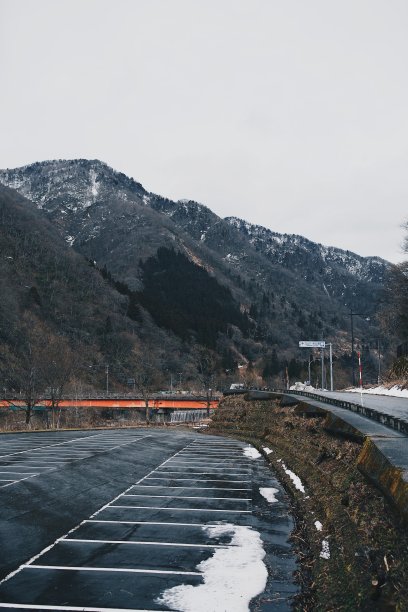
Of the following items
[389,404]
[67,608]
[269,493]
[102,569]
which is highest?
[389,404]

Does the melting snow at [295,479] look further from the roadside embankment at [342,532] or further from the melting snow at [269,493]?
the melting snow at [269,493]

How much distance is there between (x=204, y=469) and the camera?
2522 centimetres

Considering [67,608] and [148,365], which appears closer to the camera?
[67,608]

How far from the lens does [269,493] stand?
752 inches

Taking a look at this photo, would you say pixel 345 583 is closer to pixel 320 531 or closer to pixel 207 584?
pixel 207 584

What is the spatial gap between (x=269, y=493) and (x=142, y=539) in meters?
7.20

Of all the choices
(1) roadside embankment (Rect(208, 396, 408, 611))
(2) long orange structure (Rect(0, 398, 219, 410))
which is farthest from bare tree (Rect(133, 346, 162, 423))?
(1) roadside embankment (Rect(208, 396, 408, 611))

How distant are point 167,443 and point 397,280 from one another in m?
36.3

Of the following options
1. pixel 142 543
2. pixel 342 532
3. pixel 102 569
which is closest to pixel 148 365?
pixel 142 543

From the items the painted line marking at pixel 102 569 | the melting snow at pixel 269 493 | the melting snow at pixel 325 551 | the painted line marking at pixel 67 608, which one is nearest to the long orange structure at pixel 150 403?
the melting snow at pixel 269 493

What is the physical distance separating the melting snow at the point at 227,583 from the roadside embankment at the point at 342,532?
950 millimetres

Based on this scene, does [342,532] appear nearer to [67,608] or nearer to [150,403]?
[67,608]

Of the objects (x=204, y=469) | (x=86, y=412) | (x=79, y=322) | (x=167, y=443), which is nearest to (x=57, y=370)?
(x=86, y=412)

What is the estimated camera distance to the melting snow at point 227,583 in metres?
9.18
